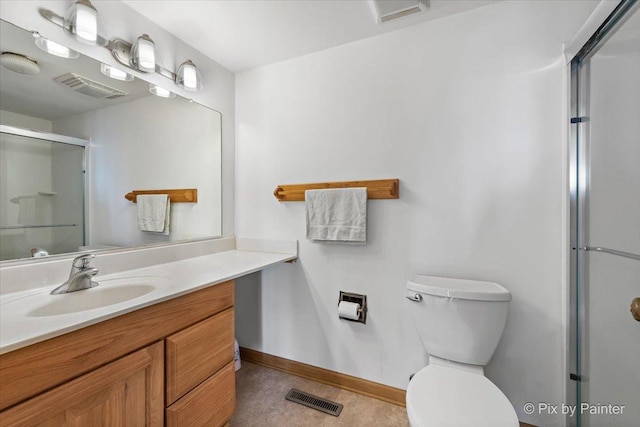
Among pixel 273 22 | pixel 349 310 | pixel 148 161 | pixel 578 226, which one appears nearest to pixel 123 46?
pixel 148 161

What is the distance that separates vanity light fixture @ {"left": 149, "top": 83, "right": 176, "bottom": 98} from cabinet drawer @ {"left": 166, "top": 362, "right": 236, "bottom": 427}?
155 cm

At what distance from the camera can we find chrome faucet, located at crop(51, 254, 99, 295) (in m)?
1.03

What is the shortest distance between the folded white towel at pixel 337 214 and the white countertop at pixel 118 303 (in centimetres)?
31

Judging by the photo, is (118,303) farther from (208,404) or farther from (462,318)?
(462,318)

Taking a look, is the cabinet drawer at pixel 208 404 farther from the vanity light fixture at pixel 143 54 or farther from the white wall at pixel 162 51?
the vanity light fixture at pixel 143 54

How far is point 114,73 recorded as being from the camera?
1.35 metres

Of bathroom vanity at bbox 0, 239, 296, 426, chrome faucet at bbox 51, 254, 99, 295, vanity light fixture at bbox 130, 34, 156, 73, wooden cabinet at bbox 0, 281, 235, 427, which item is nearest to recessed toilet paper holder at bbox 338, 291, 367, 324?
bathroom vanity at bbox 0, 239, 296, 426

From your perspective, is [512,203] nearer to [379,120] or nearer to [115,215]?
[379,120]

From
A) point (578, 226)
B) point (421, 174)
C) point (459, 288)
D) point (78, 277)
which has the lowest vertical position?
point (459, 288)

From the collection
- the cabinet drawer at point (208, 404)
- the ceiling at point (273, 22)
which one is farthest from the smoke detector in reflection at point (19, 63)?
the cabinet drawer at point (208, 404)

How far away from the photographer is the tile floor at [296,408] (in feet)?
4.66

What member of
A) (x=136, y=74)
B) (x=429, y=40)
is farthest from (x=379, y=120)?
(x=136, y=74)

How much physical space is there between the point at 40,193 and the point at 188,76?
993 millimetres

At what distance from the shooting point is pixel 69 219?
122 cm
